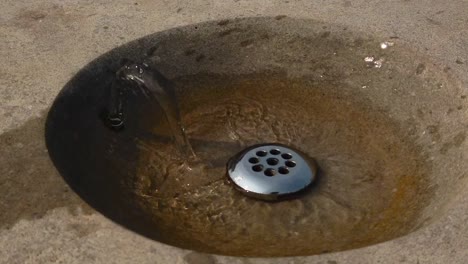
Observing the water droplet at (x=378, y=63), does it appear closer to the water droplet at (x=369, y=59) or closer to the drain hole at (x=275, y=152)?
the water droplet at (x=369, y=59)

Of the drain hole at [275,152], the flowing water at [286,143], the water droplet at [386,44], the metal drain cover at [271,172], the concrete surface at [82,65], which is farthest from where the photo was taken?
the water droplet at [386,44]

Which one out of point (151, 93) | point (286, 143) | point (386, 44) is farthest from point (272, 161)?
point (386, 44)

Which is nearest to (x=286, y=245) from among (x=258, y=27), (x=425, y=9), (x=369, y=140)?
(x=369, y=140)

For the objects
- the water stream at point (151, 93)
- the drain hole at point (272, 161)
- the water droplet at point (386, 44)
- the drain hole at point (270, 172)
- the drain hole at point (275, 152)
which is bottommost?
the drain hole at point (275, 152)

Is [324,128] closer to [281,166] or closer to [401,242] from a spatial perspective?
[281,166]

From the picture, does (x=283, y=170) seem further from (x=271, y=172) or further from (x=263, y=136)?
(x=263, y=136)

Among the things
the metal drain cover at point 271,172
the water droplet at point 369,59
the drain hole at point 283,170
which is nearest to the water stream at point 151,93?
the metal drain cover at point 271,172
